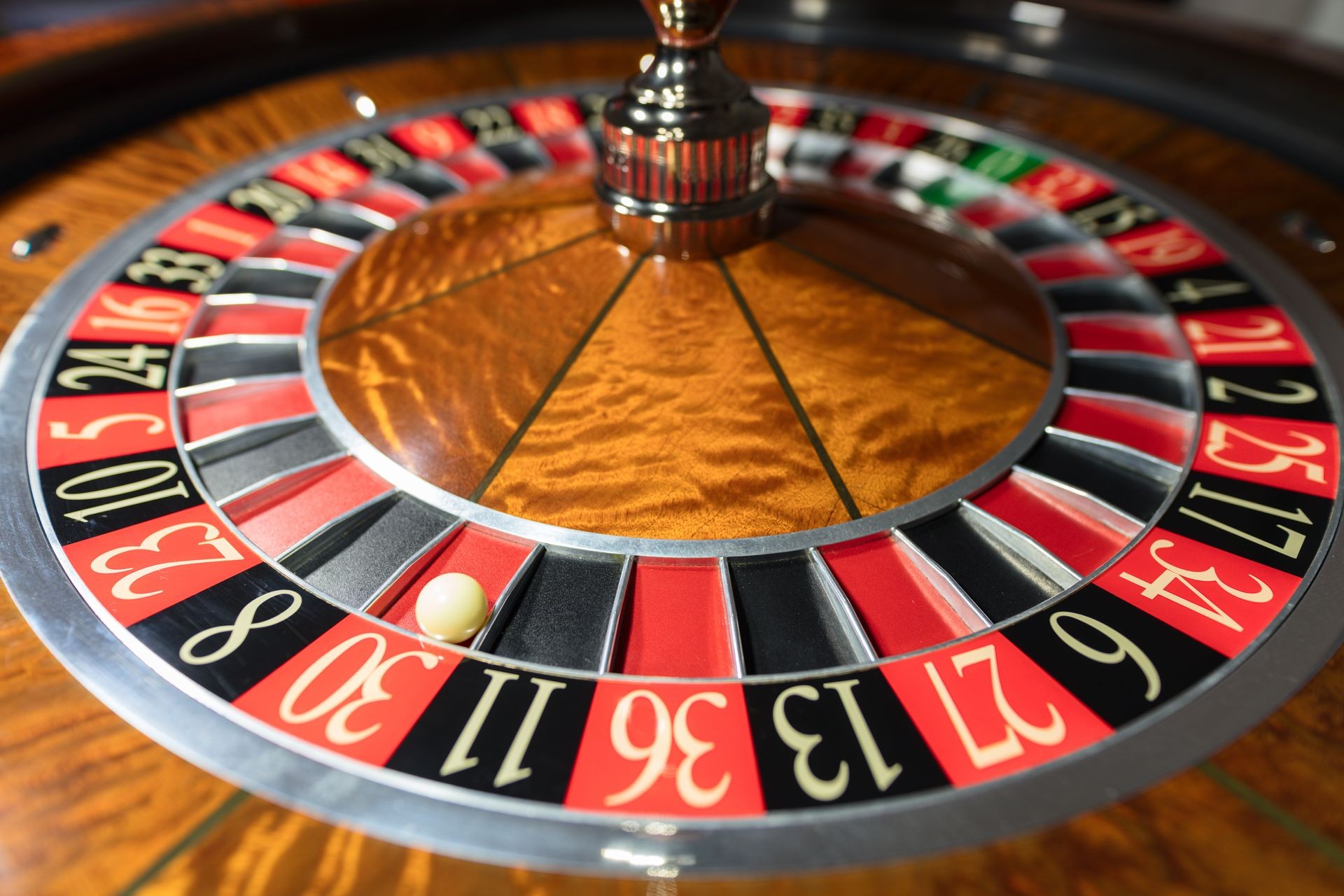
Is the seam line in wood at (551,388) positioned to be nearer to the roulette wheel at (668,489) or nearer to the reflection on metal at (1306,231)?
the roulette wheel at (668,489)

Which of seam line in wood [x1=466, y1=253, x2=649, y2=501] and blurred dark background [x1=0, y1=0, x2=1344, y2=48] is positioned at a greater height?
blurred dark background [x1=0, y1=0, x2=1344, y2=48]

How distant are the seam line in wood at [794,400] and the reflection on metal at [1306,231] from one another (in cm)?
137

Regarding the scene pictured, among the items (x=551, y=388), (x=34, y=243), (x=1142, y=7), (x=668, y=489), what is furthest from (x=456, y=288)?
(x=1142, y=7)

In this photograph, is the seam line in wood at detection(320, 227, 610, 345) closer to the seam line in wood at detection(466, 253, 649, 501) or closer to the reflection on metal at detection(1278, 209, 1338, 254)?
the seam line in wood at detection(466, 253, 649, 501)

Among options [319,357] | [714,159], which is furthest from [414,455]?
[714,159]

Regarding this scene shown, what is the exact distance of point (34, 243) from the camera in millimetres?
2250

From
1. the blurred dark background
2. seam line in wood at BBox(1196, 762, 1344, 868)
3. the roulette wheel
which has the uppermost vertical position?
the blurred dark background

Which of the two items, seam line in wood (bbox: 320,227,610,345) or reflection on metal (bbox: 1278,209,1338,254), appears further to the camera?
reflection on metal (bbox: 1278,209,1338,254)

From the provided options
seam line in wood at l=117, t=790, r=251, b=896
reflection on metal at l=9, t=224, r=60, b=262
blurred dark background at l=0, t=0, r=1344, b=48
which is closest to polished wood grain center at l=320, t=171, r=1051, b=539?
seam line in wood at l=117, t=790, r=251, b=896

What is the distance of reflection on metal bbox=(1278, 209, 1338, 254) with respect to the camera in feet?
7.62

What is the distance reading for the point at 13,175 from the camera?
8.16 ft

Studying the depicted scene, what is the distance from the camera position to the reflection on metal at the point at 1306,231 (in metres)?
2.32

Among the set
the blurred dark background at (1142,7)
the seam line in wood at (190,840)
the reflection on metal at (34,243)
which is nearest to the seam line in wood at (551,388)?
the seam line in wood at (190,840)

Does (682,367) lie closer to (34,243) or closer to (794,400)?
(794,400)
